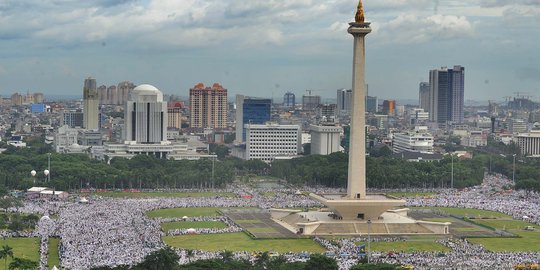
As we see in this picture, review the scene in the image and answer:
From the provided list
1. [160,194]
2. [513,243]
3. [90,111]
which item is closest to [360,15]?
[513,243]

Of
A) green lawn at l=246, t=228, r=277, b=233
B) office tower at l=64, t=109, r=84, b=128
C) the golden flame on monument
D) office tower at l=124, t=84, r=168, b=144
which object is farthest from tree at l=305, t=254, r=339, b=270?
office tower at l=64, t=109, r=84, b=128

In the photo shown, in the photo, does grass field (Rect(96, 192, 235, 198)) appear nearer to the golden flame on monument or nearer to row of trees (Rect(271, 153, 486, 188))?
row of trees (Rect(271, 153, 486, 188))

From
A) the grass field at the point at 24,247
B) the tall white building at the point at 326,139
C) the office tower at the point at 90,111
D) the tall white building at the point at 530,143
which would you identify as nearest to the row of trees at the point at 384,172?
the tall white building at the point at 326,139

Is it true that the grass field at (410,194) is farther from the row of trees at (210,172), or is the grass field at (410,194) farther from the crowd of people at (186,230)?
the row of trees at (210,172)

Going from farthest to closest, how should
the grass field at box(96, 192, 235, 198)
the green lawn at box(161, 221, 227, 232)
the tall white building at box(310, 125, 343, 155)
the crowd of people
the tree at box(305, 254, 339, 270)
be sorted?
the tall white building at box(310, 125, 343, 155), the grass field at box(96, 192, 235, 198), the green lawn at box(161, 221, 227, 232), the crowd of people, the tree at box(305, 254, 339, 270)

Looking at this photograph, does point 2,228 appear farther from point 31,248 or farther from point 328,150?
point 328,150

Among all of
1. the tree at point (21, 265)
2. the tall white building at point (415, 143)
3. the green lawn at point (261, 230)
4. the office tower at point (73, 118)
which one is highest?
the office tower at point (73, 118)

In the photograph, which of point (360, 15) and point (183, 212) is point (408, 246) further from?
point (183, 212)
